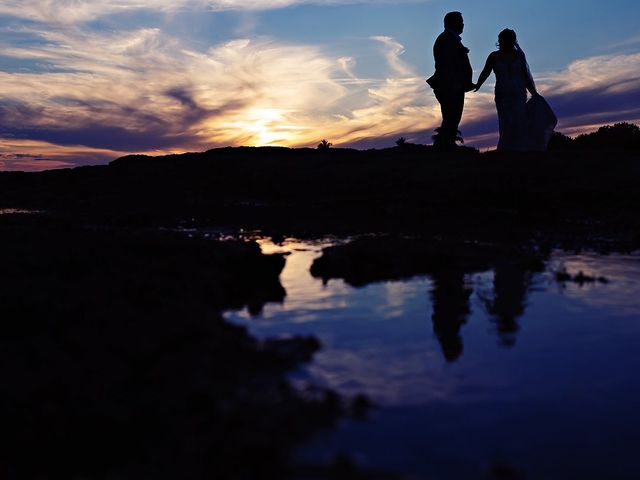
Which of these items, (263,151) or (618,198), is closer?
(618,198)

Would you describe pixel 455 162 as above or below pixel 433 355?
above

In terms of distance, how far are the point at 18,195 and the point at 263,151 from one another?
10.6m

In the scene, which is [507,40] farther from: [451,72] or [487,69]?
[451,72]

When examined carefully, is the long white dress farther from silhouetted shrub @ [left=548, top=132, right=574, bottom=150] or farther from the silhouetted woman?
silhouetted shrub @ [left=548, top=132, right=574, bottom=150]

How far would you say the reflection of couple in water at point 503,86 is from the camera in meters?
19.0

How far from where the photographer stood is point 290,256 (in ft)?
32.3

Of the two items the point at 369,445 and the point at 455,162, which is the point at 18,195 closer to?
the point at 455,162

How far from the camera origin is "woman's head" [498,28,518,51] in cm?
1869

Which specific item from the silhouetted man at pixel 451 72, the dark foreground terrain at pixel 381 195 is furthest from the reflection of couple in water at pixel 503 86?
→ the dark foreground terrain at pixel 381 195

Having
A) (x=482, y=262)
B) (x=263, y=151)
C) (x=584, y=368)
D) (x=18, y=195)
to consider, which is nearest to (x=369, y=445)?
(x=584, y=368)

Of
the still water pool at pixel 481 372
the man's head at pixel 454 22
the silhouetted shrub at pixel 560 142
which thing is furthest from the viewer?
the silhouetted shrub at pixel 560 142

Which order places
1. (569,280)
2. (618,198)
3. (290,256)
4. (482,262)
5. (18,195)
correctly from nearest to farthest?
(569,280) < (482,262) < (290,256) < (618,198) < (18,195)

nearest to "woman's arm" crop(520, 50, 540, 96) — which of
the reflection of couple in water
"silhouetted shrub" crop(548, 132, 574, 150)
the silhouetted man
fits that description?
the reflection of couple in water

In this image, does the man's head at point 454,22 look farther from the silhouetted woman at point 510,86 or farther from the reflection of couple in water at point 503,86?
the silhouetted woman at point 510,86
